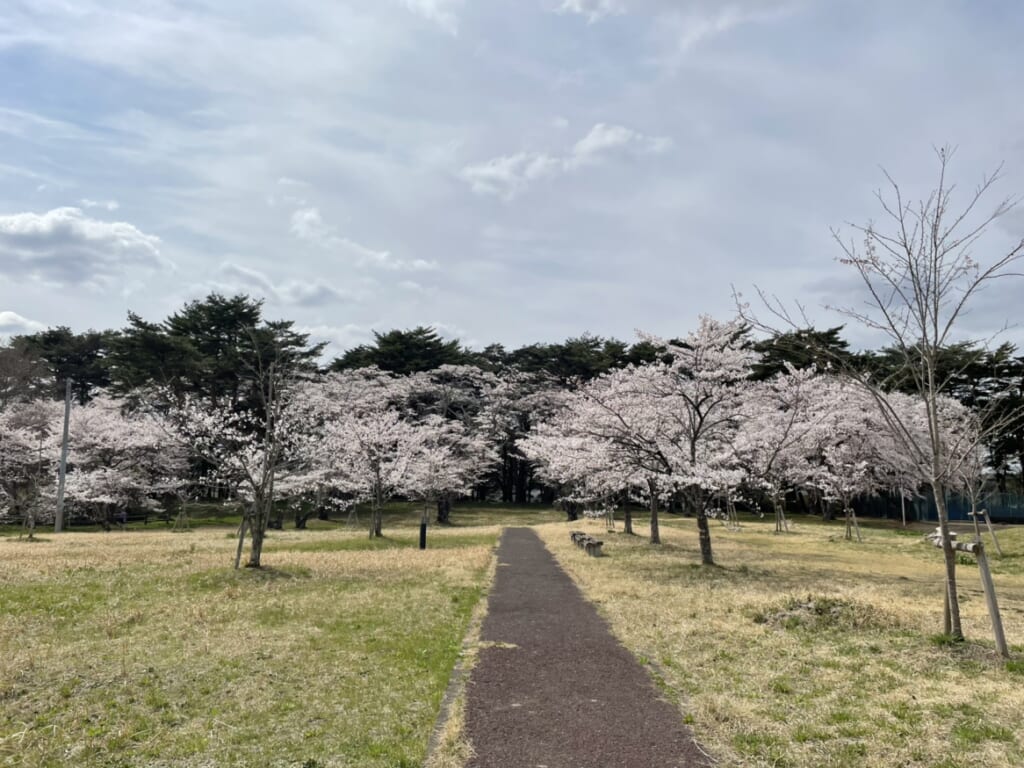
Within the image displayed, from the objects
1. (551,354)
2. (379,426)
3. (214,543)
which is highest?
(551,354)

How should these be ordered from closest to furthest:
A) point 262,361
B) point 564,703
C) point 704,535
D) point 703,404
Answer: point 564,703 < point 704,535 < point 703,404 < point 262,361

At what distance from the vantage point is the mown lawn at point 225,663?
5.04 meters

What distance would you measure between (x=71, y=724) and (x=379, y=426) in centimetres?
2812

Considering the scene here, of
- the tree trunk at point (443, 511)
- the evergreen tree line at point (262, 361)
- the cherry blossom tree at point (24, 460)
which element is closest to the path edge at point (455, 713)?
the evergreen tree line at point (262, 361)

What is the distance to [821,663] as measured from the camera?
7.38 m

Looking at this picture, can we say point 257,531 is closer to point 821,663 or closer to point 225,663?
point 225,663

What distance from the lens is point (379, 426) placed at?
33.3 m

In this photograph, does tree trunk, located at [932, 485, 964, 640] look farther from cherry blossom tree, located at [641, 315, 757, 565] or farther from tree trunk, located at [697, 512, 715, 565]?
tree trunk, located at [697, 512, 715, 565]

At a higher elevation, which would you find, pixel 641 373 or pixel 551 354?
pixel 551 354

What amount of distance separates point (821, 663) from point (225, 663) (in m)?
6.92

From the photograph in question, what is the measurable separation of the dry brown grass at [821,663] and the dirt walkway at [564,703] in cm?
33

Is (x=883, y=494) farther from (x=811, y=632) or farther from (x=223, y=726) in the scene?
(x=223, y=726)

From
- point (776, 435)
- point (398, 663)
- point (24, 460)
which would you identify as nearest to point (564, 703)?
point (398, 663)

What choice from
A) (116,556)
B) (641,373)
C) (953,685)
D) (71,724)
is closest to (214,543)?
(116,556)
